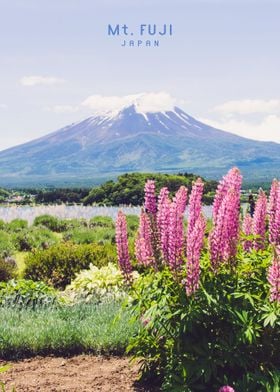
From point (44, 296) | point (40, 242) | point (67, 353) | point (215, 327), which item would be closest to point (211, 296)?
point (215, 327)

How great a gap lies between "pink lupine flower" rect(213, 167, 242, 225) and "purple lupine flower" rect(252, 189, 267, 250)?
64 centimetres

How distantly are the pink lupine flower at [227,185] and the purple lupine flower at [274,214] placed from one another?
1.58 ft

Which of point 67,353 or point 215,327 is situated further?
point 67,353

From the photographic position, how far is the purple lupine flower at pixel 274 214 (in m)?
5.57

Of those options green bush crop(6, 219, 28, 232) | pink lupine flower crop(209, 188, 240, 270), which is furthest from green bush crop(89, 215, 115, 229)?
pink lupine flower crop(209, 188, 240, 270)

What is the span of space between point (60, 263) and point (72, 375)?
7125 millimetres

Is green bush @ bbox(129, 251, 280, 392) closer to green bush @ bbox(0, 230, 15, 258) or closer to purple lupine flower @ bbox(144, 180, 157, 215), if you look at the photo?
purple lupine flower @ bbox(144, 180, 157, 215)

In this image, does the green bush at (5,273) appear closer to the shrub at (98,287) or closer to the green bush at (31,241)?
the shrub at (98,287)

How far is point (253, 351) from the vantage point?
18.9ft

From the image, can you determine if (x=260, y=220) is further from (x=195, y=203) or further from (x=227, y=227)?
(x=227, y=227)

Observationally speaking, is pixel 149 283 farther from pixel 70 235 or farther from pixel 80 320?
pixel 70 235

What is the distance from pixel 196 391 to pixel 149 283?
1.12 meters

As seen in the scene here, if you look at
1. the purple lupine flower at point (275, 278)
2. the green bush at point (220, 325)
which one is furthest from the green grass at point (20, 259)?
the purple lupine flower at point (275, 278)

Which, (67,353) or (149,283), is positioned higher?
(149,283)
